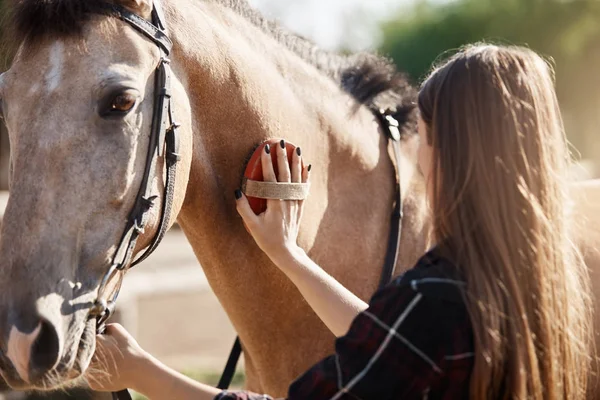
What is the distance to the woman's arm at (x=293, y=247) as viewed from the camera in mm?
2254

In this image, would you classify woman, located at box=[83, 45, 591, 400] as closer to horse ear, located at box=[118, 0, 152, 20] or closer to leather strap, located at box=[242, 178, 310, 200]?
leather strap, located at box=[242, 178, 310, 200]

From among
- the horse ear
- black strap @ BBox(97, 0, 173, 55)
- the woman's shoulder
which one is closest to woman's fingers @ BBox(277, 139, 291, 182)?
black strap @ BBox(97, 0, 173, 55)

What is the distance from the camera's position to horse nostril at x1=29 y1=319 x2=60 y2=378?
73.2 inches

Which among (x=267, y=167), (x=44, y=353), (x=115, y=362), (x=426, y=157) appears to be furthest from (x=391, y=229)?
(x=44, y=353)

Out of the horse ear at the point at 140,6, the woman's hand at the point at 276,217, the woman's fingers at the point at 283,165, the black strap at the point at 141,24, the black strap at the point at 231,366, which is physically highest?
the horse ear at the point at 140,6

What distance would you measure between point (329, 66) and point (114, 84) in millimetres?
1249

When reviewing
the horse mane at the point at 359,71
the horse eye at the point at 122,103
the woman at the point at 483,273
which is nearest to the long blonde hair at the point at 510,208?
the woman at the point at 483,273

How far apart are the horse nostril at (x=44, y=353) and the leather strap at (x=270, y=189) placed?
85 cm

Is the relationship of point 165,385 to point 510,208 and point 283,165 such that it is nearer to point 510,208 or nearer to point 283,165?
point 283,165

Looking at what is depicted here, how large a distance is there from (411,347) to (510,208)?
0.41m

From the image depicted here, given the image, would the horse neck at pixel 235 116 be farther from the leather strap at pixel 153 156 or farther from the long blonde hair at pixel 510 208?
the long blonde hair at pixel 510 208

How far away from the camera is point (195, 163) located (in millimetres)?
2471

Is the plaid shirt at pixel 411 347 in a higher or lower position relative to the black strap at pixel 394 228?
lower

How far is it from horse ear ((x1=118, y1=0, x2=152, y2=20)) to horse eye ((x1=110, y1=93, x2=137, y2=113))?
31cm
